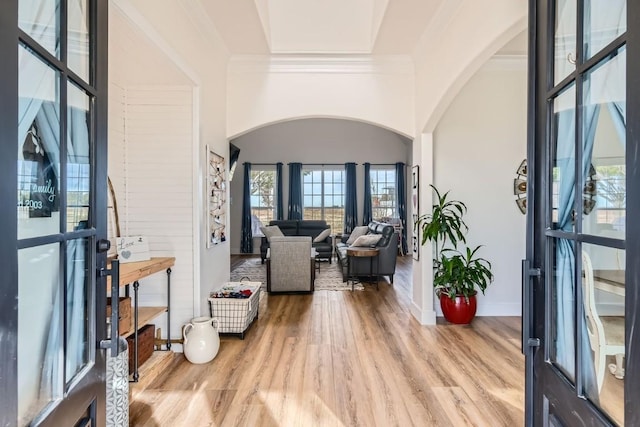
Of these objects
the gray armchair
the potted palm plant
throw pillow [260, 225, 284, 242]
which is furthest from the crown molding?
throw pillow [260, 225, 284, 242]

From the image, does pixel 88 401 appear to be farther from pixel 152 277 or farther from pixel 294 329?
pixel 294 329

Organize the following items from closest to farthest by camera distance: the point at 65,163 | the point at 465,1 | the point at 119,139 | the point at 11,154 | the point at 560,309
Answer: the point at 11,154
the point at 65,163
the point at 560,309
the point at 465,1
the point at 119,139

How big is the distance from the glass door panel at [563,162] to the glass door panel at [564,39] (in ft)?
0.25

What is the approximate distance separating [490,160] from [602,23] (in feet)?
11.1

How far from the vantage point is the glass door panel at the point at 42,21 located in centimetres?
84

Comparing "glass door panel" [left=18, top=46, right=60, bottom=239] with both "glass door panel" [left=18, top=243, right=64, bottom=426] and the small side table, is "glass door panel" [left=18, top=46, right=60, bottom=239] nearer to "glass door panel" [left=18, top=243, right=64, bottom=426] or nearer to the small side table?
"glass door panel" [left=18, top=243, right=64, bottom=426]

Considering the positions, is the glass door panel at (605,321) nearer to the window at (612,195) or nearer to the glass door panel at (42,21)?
the window at (612,195)

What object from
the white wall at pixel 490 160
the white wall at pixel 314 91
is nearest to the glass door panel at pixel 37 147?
the white wall at pixel 314 91

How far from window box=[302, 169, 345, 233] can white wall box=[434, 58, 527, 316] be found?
19.3 ft

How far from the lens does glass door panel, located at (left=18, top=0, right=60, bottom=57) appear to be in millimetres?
844

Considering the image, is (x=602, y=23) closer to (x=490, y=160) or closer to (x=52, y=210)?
(x=52, y=210)

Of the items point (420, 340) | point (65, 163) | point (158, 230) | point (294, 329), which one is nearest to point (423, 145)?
point (420, 340)

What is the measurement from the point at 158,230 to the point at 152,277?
427mm

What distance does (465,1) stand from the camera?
109 inches
